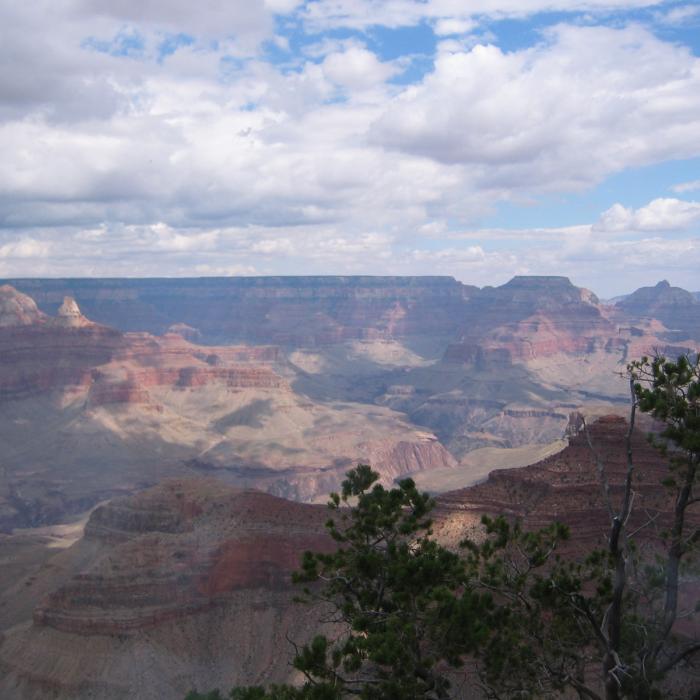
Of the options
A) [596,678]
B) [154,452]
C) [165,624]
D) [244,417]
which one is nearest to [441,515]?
[596,678]

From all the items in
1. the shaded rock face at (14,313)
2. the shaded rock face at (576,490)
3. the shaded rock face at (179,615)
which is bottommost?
the shaded rock face at (179,615)

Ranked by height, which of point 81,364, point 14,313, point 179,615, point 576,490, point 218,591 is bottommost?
point 179,615

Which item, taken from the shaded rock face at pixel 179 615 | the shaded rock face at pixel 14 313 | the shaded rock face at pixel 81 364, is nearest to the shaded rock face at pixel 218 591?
the shaded rock face at pixel 179 615

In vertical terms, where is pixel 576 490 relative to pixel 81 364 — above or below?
above

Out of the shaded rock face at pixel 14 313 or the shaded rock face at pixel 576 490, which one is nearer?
the shaded rock face at pixel 576 490

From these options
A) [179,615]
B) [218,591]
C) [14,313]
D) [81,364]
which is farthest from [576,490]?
[14,313]

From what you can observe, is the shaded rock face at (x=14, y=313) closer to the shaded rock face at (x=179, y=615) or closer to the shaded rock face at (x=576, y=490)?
the shaded rock face at (x=179, y=615)

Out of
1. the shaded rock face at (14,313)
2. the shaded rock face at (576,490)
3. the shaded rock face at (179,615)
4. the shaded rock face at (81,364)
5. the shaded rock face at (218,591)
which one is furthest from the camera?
the shaded rock face at (14,313)

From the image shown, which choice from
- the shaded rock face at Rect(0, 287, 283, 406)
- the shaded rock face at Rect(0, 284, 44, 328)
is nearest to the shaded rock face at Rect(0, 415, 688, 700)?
the shaded rock face at Rect(0, 287, 283, 406)

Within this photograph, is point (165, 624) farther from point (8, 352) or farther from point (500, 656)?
point (8, 352)

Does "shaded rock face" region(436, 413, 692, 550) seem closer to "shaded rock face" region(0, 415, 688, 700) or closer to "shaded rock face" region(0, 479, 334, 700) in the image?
"shaded rock face" region(0, 415, 688, 700)

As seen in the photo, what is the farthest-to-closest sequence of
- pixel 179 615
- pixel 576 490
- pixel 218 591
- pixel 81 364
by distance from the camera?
pixel 81 364 < pixel 218 591 < pixel 179 615 < pixel 576 490

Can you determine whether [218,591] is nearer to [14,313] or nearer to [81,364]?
[81,364]

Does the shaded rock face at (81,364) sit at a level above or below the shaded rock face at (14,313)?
below
